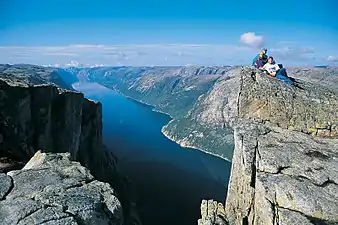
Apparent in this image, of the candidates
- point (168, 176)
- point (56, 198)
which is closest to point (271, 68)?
point (56, 198)

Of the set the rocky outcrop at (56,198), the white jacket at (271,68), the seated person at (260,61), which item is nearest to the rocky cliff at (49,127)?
the rocky outcrop at (56,198)

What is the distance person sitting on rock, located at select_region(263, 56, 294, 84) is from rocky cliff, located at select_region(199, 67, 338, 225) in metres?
1.03

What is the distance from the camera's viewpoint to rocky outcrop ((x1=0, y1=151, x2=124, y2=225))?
1309cm

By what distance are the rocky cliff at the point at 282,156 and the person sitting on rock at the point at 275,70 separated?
103 centimetres

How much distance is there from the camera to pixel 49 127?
57.3 metres

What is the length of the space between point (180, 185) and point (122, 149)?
51169 millimetres

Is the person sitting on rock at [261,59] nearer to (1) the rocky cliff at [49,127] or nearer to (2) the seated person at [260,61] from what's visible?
(2) the seated person at [260,61]

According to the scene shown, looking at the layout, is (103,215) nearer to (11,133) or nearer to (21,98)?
(11,133)

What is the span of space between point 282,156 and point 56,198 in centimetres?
1169

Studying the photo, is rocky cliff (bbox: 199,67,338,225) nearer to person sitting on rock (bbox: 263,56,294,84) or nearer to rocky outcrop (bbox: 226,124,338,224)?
rocky outcrop (bbox: 226,124,338,224)

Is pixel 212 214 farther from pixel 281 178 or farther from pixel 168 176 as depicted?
pixel 168 176

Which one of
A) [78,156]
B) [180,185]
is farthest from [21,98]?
[180,185]

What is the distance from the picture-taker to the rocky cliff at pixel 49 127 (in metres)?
41.0

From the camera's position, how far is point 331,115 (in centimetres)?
2161
